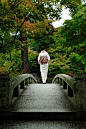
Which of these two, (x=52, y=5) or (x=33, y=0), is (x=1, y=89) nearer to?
(x=33, y=0)

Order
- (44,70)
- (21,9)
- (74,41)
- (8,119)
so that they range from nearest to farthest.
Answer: (8,119)
(21,9)
(74,41)
(44,70)

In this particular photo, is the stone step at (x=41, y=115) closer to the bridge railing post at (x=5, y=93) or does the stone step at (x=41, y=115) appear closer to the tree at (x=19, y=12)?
the bridge railing post at (x=5, y=93)

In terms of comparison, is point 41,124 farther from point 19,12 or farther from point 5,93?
point 19,12

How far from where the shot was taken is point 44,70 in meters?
8.05

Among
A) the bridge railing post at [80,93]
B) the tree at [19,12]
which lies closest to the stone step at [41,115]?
the bridge railing post at [80,93]

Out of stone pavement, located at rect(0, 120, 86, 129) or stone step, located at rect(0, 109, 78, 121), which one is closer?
stone pavement, located at rect(0, 120, 86, 129)

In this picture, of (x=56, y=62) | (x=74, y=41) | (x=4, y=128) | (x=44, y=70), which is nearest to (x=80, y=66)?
(x=56, y=62)

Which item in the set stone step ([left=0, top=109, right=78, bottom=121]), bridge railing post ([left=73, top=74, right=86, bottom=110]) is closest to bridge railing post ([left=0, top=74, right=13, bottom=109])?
stone step ([left=0, top=109, right=78, bottom=121])

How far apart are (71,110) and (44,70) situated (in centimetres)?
518

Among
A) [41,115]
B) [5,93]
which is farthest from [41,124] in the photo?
[5,93]


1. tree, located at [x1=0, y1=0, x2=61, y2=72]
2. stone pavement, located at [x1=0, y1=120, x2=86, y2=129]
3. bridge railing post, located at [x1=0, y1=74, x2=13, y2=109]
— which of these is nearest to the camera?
stone pavement, located at [x1=0, y1=120, x2=86, y2=129]

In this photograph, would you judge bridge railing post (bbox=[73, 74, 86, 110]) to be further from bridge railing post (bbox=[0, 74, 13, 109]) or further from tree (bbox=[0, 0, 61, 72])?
tree (bbox=[0, 0, 61, 72])

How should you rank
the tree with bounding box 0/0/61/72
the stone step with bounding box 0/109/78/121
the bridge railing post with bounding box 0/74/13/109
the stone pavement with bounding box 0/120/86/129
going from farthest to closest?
the tree with bounding box 0/0/61/72 → the bridge railing post with bounding box 0/74/13/109 → the stone step with bounding box 0/109/78/121 → the stone pavement with bounding box 0/120/86/129

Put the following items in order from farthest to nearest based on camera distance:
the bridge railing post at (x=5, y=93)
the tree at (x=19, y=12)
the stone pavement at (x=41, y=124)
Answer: the tree at (x=19, y=12), the bridge railing post at (x=5, y=93), the stone pavement at (x=41, y=124)
